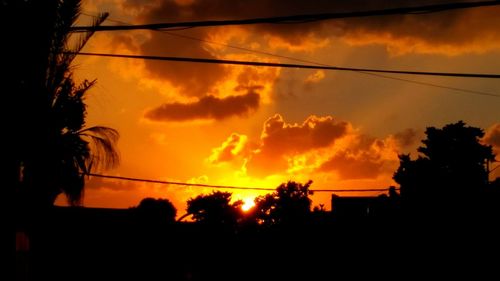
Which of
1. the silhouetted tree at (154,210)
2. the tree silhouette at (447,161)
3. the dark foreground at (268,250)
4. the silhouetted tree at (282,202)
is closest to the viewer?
the dark foreground at (268,250)

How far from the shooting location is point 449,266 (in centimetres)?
2231

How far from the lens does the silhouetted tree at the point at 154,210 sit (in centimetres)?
1980

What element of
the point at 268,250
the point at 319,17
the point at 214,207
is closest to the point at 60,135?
the point at 319,17

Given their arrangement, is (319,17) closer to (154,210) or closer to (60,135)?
(60,135)

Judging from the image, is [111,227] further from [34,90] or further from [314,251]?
[34,90]

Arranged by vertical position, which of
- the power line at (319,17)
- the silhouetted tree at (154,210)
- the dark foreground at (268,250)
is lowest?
the dark foreground at (268,250)

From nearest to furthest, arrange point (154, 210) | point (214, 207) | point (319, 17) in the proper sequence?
point (319, 17) < point (154, 210) < point (214, 207)

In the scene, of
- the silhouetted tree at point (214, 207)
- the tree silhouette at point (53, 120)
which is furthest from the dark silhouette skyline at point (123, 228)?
the silhouetted tree at point (214, 207)

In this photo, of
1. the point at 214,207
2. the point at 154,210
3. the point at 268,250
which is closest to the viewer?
the point at 154,210

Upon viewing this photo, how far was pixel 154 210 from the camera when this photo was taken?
787 inches

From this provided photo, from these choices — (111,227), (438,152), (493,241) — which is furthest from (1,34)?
(438,152)

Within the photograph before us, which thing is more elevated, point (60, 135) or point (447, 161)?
point (447, 161)

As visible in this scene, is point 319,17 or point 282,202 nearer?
point 319,17

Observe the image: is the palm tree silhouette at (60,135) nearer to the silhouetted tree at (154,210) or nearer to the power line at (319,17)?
the power line at (319,17)
